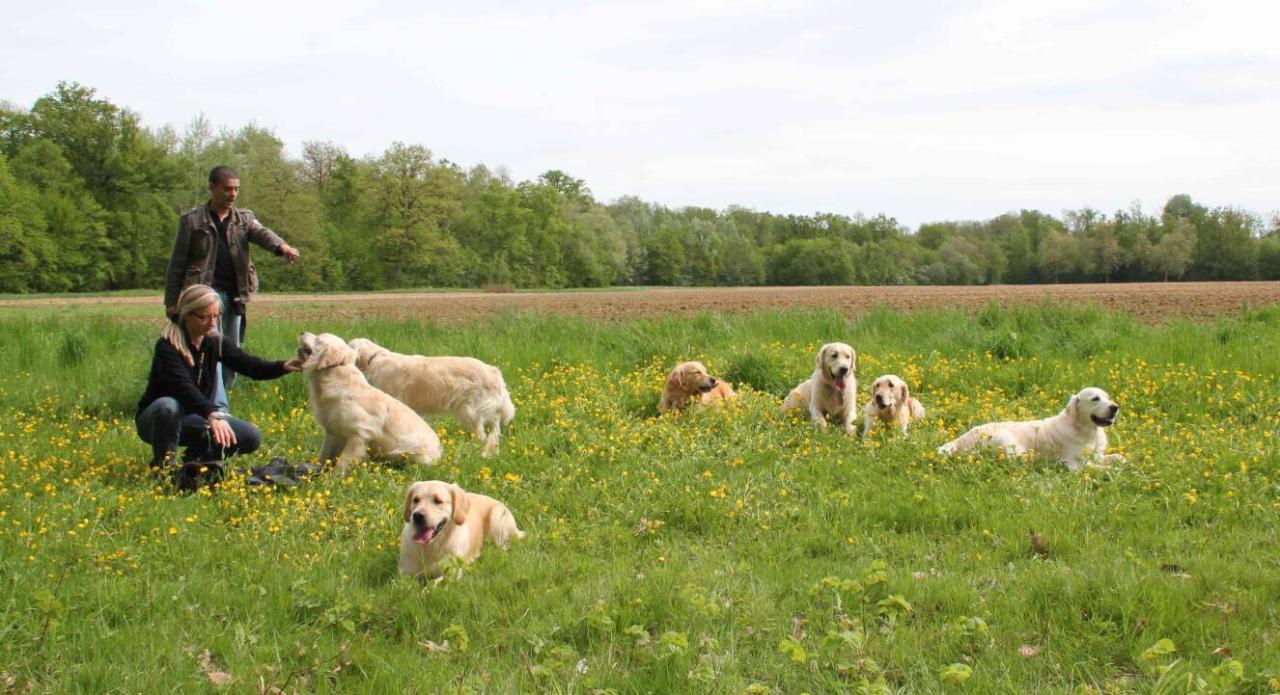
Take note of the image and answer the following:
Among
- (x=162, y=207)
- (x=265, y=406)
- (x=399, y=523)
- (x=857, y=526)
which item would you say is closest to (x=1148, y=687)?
(x=857, y=526)

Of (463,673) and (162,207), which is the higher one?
(162,207)

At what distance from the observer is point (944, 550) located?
196 inches

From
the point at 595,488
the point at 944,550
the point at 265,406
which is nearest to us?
the point at 944,550

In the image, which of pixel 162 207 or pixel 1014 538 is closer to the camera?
pixel 1014 538

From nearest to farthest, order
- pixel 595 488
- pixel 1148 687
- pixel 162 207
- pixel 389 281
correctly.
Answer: pixel 1148 687
pixel 595 488
pixel 162 207
pixel 389 281

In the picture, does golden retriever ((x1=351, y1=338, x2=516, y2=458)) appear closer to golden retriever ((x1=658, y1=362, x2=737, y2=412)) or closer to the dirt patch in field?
golden retriever ((x1=658, y1=362, x2=737, y2=412))

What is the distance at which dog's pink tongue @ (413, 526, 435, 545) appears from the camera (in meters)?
4.52

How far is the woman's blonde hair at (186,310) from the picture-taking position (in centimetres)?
607

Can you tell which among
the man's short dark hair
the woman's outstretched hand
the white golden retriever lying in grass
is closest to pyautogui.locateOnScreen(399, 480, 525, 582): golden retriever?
the woman's outstretched hand

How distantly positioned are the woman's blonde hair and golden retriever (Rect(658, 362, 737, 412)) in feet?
14.3

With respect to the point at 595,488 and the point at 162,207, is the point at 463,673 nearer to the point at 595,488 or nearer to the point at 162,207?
the point at 595,488

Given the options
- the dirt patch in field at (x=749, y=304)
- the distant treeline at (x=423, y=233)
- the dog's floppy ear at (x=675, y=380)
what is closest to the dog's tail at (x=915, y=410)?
the dog's floppy ear at (x=675, y=380)

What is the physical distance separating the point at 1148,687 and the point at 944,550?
64.5 inches

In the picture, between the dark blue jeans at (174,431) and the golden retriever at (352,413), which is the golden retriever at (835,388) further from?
the dark blue jeans at (174,431)
